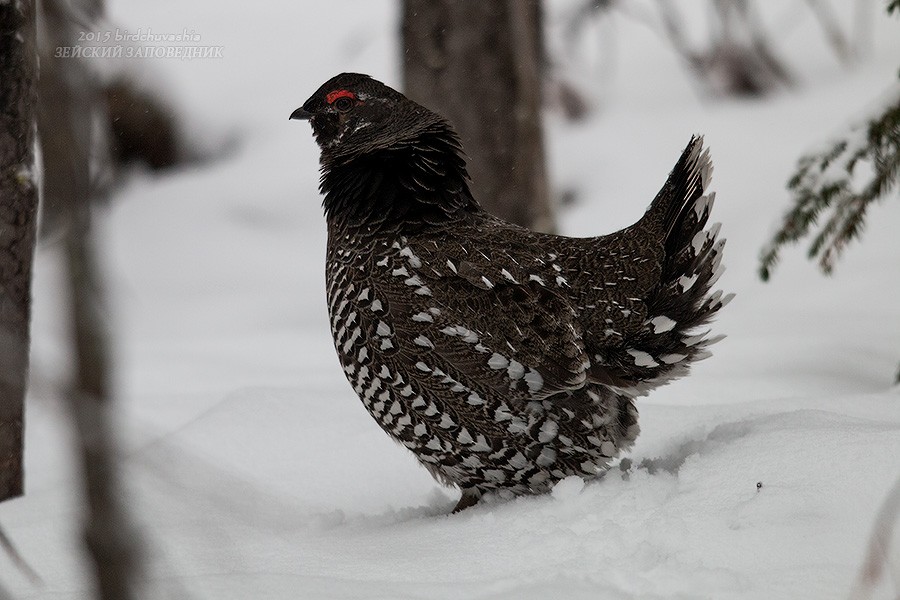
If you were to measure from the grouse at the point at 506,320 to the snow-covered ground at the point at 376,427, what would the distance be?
0.69 ft

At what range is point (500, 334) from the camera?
3.03 metres

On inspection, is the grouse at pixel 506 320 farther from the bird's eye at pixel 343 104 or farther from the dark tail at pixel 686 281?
the bird's eye at pixel 343 104

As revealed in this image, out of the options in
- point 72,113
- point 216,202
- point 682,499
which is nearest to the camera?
point 72,113

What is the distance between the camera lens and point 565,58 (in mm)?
10719

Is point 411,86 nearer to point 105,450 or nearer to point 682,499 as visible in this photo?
point 682,499

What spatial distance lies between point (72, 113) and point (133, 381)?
4.43 meters

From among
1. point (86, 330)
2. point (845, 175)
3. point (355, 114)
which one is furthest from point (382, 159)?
point (86, 330)

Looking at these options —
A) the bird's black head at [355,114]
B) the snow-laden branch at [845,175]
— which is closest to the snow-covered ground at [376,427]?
the snow-laden branch at [845,175]

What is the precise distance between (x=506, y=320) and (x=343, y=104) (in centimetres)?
112

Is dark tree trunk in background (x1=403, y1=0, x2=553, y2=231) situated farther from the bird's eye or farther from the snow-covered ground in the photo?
the bird's eye

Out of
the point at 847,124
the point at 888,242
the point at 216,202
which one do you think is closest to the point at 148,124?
the point at 216,202

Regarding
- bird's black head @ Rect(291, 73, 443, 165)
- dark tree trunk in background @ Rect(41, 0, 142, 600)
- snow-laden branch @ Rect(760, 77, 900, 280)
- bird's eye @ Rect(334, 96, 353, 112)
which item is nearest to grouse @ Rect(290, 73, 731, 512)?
bird's black head @ Rect(291, 73, 443, 165)

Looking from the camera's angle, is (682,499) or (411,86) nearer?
(682,499)

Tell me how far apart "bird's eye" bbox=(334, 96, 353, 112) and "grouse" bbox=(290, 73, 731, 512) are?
1.07 feet
